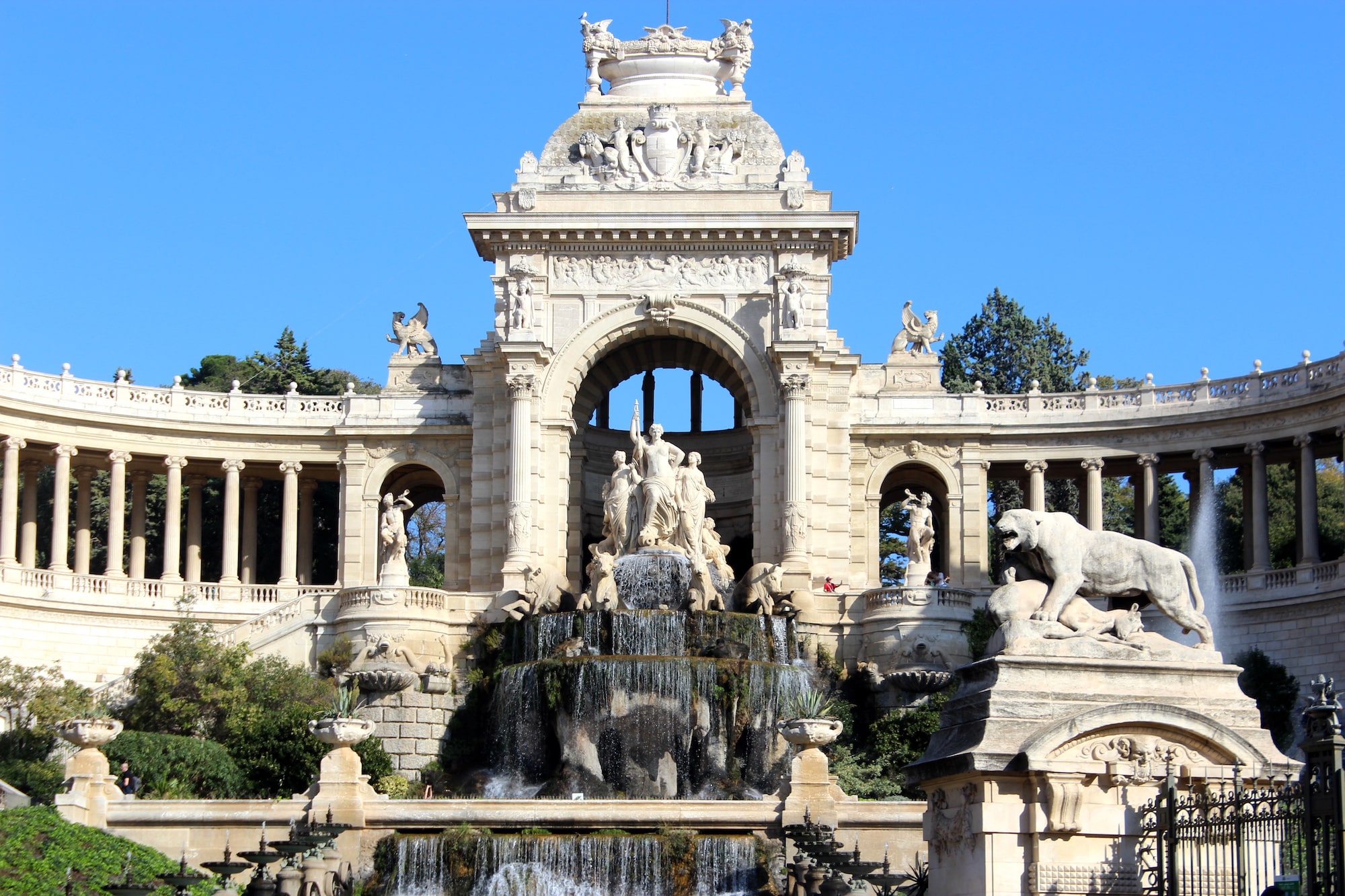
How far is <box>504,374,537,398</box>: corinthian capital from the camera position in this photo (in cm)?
5934

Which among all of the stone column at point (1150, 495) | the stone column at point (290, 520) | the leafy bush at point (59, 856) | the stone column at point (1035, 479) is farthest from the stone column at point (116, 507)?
the stone column at point (1150, 495)

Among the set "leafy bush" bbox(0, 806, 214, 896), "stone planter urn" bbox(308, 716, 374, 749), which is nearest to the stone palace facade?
"stone planter urn" bbox(308, 716, 374, 749)

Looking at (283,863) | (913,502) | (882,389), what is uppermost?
(882,389)

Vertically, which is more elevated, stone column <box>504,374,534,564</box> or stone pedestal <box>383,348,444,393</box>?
stone pedestal <box>383,348,444,393</box>

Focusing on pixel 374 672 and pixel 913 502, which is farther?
pixel 913 502

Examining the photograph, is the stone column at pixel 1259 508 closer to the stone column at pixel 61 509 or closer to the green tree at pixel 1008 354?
the green tree at pixel 1008 354

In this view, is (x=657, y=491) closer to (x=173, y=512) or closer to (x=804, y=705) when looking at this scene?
(x=804, y=705)

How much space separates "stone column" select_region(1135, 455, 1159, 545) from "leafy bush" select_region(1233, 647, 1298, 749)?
733 cm

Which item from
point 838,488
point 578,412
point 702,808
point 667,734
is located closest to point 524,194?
point 578,412

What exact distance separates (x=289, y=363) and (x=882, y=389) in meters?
29.2

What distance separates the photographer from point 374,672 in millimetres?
51594

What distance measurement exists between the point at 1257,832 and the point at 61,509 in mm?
49549

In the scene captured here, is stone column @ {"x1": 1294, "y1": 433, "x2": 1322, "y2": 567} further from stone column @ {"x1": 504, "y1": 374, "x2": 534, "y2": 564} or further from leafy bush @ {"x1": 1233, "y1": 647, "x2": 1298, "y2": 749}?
stone column @ {"x1": 504, "y1": 374, "x2": 534, "y2": 564}

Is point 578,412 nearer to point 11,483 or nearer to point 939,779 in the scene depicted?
point 11,483
